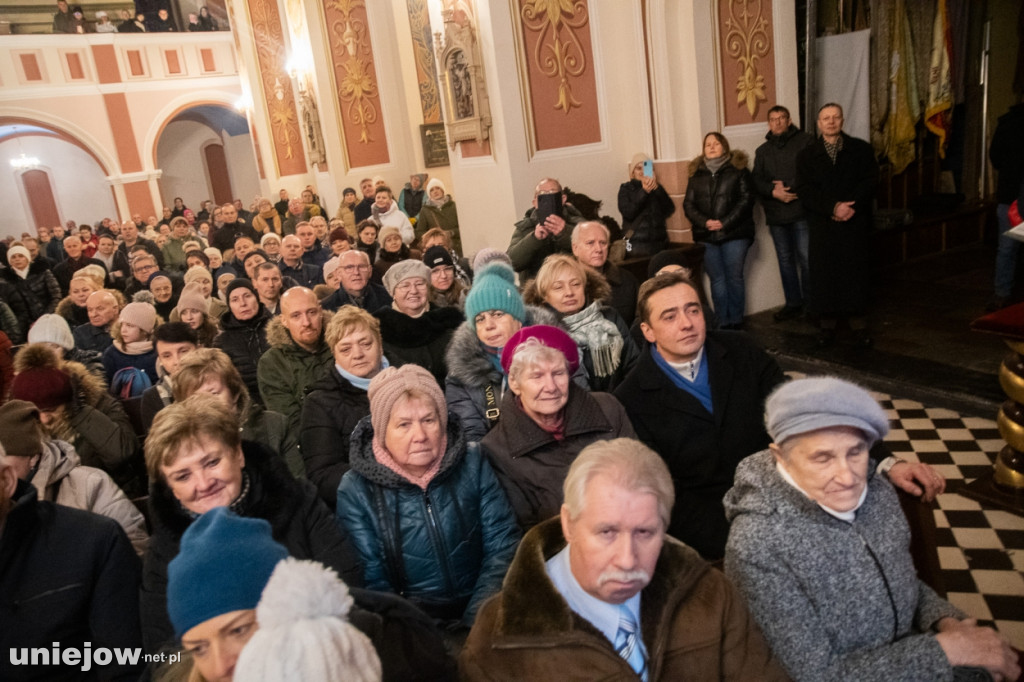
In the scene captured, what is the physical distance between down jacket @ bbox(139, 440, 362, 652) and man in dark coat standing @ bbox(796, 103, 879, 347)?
14.6 feet

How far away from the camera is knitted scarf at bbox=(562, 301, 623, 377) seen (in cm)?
323

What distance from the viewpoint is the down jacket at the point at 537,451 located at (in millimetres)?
2297

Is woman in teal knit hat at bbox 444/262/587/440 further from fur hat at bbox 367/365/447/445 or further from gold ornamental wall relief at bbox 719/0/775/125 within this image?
gold ornamental wall relief at bbox 719/0/775/125

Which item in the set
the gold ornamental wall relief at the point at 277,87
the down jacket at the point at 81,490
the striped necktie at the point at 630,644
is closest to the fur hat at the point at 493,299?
the down jacket at the point at 81,490

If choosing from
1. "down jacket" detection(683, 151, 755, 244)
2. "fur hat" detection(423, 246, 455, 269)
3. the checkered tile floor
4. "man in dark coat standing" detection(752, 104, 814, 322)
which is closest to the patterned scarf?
"man in dark coat standing" detection(752, 104, 814, 322)

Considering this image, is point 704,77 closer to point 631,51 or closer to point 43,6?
point 631,51

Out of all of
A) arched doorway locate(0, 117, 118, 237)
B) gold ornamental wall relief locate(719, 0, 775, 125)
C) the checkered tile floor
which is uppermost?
arched doorway locate(0, 117, 118, 237)

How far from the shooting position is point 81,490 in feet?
7.43

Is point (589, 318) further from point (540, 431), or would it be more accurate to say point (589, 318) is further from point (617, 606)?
point (617, 606)

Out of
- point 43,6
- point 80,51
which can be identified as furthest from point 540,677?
point 43,6

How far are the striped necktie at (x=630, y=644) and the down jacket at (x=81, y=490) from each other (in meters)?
1.55

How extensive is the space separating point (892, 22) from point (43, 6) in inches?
804

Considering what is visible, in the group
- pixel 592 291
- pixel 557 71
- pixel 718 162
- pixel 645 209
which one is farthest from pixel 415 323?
pixel 557 71

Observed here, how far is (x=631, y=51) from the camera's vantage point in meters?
6.41
